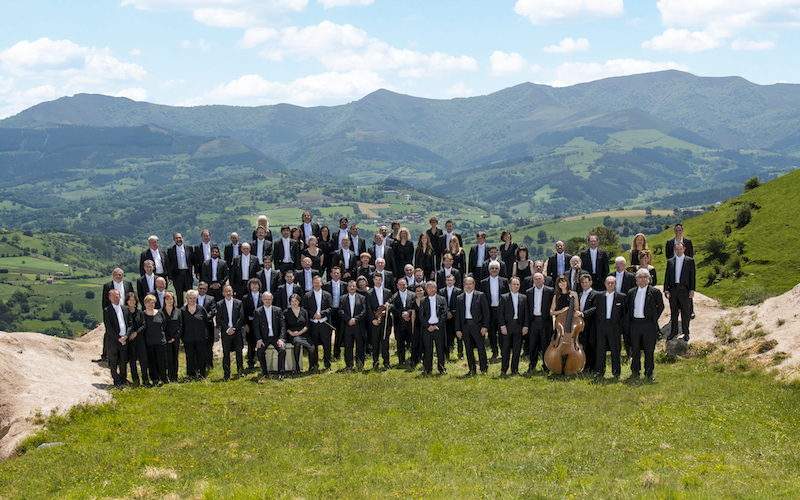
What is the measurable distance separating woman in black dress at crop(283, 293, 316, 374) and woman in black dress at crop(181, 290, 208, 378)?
2.01 metres

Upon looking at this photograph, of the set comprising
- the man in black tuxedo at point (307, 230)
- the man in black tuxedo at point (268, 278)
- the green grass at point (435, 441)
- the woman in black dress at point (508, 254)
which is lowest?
the green grass at point (435, 441)

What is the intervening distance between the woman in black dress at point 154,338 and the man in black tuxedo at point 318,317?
138 inches

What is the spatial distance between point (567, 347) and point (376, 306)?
505cm

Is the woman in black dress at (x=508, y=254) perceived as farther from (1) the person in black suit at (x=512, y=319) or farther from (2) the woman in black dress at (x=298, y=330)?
(2) the woman in black dress at (x=298, y=330)

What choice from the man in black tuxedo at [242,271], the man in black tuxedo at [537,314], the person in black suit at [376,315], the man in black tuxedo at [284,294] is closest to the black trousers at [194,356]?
the man in black tuxedo at [284,294]

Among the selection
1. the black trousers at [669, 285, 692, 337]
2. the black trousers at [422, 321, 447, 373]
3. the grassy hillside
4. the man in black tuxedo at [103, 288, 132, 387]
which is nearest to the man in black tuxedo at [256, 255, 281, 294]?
the man in black tuxedo at [103, 288, 132, 387]

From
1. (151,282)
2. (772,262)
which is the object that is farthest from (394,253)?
(772,262)

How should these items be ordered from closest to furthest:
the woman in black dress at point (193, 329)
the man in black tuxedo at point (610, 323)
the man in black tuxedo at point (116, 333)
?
the man in black tuxedo at point (610, 323), the man in black tuxedo at point (116, 333), the woman in black dress at point (193, 329)

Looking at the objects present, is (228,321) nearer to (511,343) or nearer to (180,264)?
(180,264)

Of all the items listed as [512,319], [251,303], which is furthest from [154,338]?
[512,319]

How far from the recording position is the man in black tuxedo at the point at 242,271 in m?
16.8

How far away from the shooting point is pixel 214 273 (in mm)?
16703

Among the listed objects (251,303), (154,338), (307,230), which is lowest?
(154,338)

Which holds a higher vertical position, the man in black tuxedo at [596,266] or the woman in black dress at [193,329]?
the man in black tuxedo at [596,266]
